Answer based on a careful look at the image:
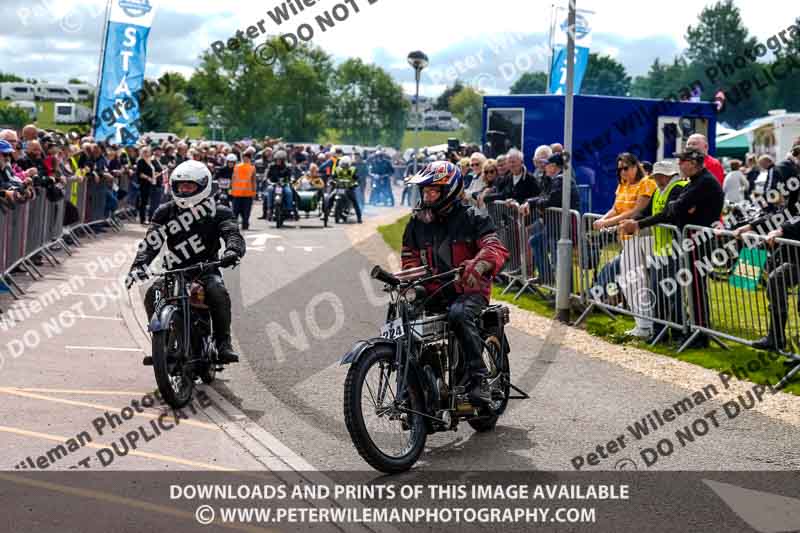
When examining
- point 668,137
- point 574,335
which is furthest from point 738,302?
point 668,137

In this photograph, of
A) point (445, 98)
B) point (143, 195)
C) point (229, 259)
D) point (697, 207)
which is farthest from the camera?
point (445, 98)

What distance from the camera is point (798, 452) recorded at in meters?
7.46

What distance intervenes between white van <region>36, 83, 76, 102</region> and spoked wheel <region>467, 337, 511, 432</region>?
4193 inches

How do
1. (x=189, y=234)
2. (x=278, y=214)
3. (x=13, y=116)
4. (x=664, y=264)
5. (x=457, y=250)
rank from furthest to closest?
(x=13, y=116), (x=278, y=214), (x=664, y=264), (x=189, y=234), (x=457, y=250)

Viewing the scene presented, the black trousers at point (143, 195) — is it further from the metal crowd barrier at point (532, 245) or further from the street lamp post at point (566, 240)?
the street lamp post at point (566, 240)

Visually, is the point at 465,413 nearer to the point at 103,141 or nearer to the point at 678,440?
the point at 678,440

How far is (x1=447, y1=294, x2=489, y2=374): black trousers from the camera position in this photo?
7.27 m

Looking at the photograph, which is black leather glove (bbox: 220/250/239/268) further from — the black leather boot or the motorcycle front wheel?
the motorcycle front wheel

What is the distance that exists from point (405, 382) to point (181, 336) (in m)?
2.56

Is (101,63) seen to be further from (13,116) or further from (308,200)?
(13,116)

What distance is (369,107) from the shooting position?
82562mm

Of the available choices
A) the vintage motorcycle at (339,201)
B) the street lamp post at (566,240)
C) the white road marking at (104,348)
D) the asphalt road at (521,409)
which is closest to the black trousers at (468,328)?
the asphalt road at (521,409)

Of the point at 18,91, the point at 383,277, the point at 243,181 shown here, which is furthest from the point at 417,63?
the point at 18,91

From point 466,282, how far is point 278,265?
41.0ft
